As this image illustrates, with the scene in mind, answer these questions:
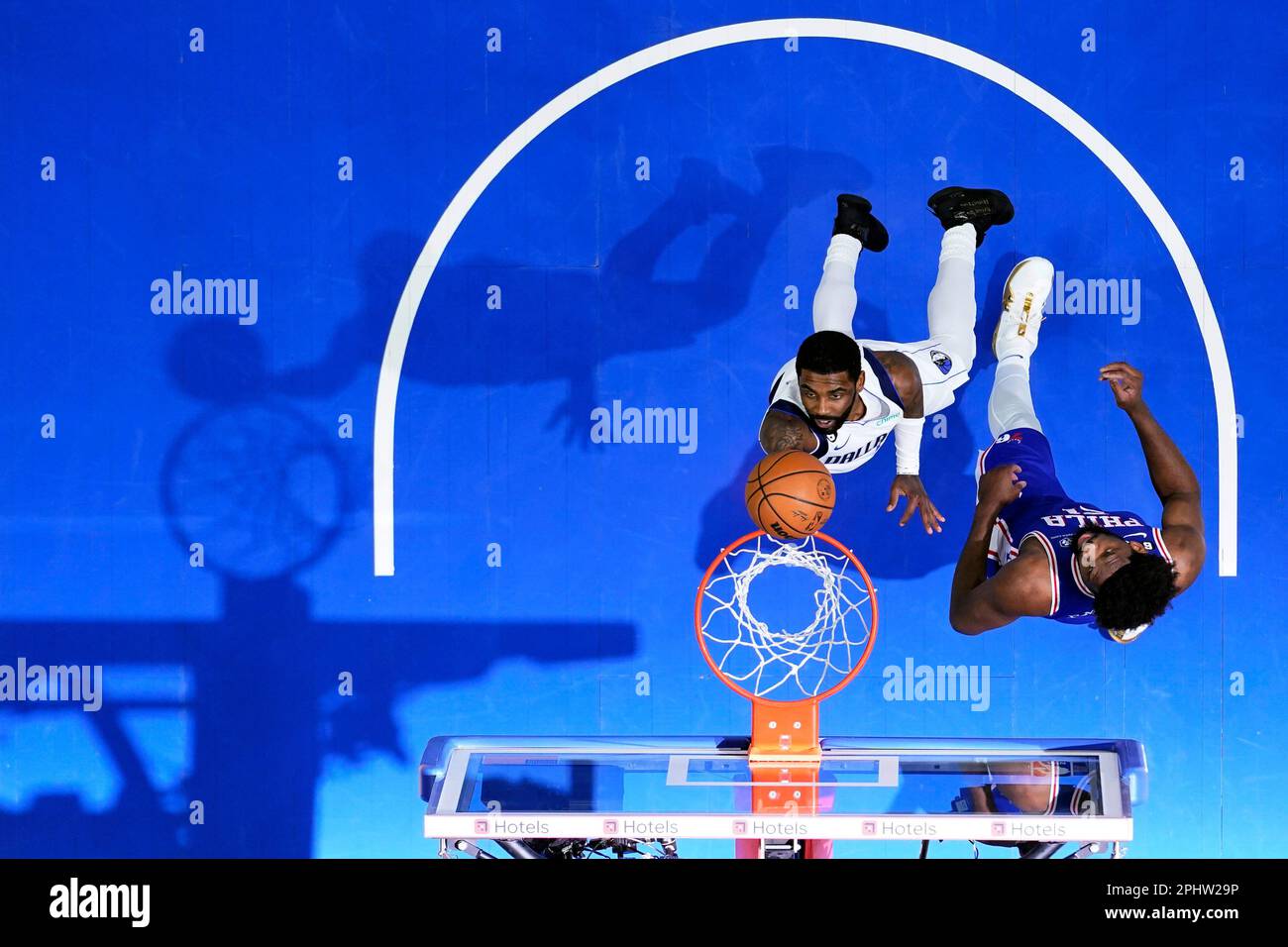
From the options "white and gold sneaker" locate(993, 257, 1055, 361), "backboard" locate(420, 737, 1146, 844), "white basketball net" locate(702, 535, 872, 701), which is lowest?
"backboard" locate(420, 737, 1146, 844)

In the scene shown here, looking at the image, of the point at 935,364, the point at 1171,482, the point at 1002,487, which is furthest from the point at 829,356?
the point at 1171,482

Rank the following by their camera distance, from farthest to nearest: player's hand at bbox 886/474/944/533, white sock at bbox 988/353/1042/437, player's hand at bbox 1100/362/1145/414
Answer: player's hand at bbox 886/474/944/533 → white sock at bbox 988/353/1042/437 → player's hand at bbox 1100/362/1145/414

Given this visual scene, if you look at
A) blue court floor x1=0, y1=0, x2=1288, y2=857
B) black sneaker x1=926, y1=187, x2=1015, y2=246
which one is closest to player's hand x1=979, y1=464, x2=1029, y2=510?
blue court floor x1=0, y1=0, x2=1288, y2=857

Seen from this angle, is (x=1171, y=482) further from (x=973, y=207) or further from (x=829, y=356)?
(x=973, y=207)

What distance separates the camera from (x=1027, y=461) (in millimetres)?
6949

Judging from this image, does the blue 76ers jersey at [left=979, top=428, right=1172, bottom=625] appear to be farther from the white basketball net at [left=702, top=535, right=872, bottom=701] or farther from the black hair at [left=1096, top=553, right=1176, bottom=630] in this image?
the white basketball net at [left=702, top=535, right=872, bottom=701]

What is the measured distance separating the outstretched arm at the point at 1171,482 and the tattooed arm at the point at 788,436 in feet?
5.28

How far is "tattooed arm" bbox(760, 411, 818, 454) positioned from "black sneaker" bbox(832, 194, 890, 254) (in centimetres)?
128

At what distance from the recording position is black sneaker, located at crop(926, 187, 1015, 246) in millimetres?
7688

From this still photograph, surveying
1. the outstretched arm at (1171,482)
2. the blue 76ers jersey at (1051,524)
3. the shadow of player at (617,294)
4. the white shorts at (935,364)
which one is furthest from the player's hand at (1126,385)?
the shadow of player at (617,294)

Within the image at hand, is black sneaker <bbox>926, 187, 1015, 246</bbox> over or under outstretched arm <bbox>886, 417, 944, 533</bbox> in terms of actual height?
over

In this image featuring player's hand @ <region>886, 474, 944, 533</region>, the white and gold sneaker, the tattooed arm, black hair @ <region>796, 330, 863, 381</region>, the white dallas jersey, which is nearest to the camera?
black hair @ <region>796, 330, 863, 381</region>
